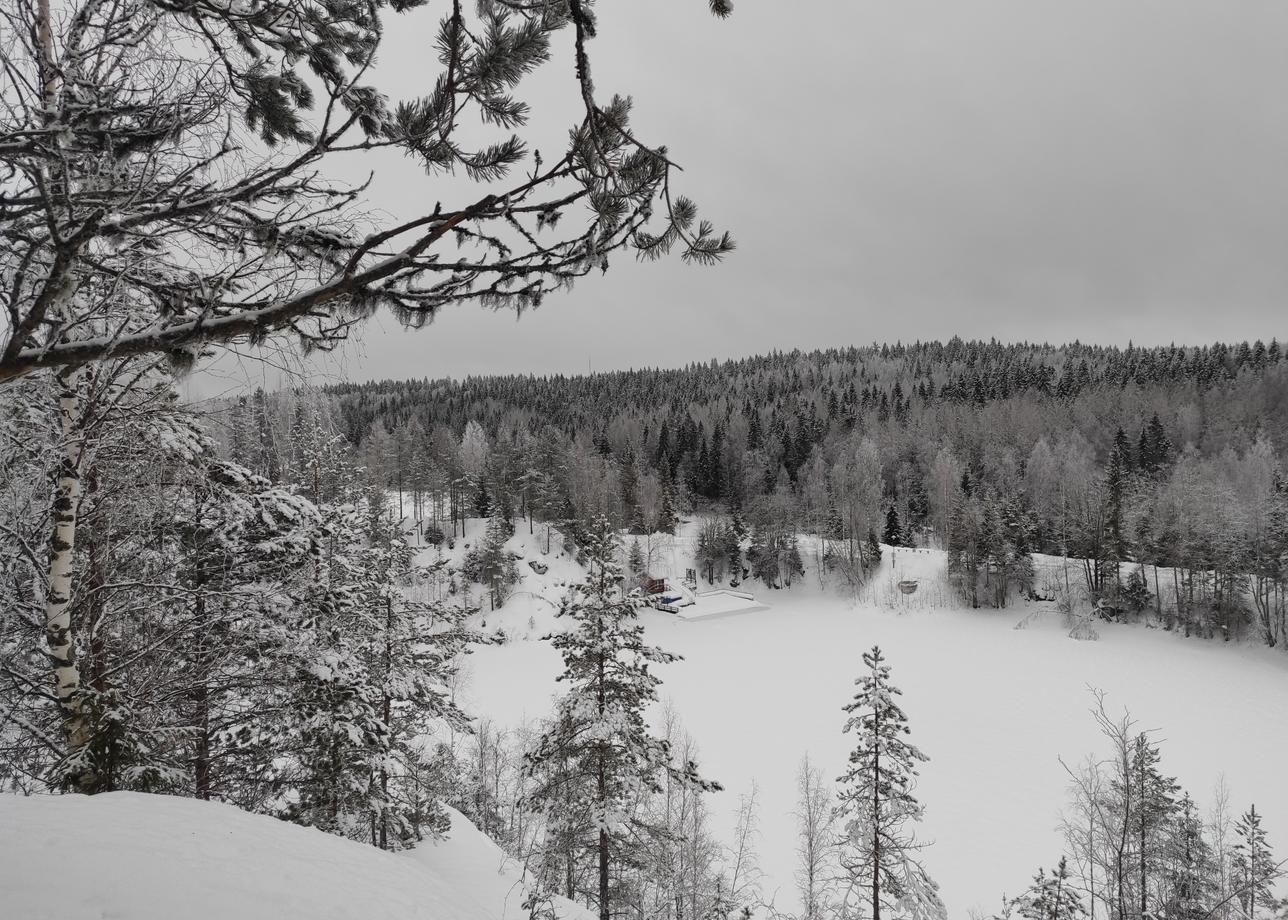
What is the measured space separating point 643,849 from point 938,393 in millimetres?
99903

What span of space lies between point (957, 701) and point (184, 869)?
33.0 metres

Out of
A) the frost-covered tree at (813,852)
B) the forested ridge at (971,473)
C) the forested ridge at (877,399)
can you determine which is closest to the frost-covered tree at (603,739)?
the forested ridge at (971,473)

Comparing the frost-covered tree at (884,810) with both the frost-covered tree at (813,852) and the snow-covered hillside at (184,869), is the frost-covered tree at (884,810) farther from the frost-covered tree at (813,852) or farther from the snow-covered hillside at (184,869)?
the snow-covered hillside at (184,869)

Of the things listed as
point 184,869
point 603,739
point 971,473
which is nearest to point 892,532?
point 971,473

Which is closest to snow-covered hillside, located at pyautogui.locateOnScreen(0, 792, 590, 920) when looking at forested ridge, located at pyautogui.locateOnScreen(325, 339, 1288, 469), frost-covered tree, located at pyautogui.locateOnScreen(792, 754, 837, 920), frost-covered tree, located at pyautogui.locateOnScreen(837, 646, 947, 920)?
frost-covered tree, located at pyautogui.locateOnScreen(837, 646, 947, 920)

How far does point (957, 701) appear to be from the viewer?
96.4ft

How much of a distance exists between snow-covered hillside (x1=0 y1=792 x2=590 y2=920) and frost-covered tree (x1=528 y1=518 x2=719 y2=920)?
4.91 meters

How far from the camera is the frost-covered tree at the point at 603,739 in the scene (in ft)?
34.6

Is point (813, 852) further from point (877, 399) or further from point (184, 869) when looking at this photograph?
point (877, 399)

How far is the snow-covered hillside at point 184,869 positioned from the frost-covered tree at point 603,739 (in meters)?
4.91

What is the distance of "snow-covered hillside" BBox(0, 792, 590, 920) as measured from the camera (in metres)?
3.30

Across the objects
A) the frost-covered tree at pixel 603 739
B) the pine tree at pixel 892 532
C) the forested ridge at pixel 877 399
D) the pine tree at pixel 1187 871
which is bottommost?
the pine tree at pixel 1187 871

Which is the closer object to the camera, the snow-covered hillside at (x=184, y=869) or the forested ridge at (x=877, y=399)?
the snow-covered hillside at (x=184, y=869)

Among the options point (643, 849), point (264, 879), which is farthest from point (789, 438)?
point (264, 879)
